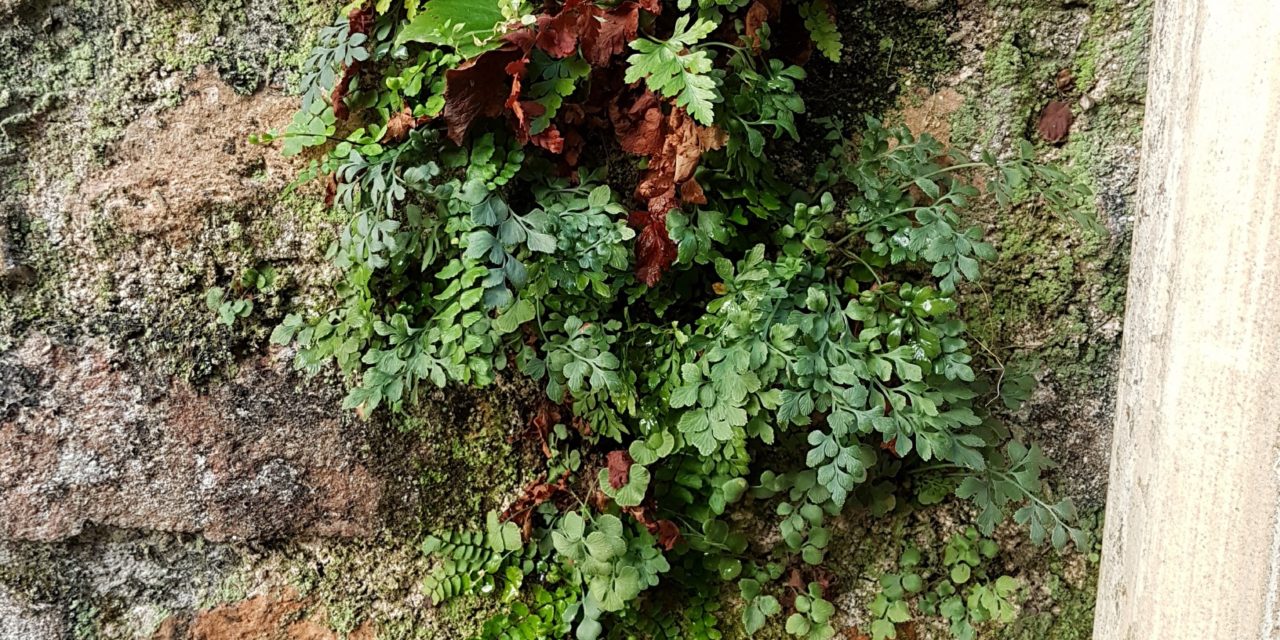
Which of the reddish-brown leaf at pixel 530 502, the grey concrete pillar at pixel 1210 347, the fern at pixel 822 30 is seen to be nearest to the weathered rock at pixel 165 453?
the reddish-brown leaf at pixel 530 502

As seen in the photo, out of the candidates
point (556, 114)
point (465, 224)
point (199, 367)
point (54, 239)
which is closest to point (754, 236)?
point (556, 114)

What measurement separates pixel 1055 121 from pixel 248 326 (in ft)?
6.43

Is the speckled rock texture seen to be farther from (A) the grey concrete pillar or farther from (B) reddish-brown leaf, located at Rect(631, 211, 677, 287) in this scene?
(B) reddish-brown leaf, located at Rect(631, 211, 677, 287)

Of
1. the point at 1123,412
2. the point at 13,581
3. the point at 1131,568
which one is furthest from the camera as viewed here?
the point at 13,581

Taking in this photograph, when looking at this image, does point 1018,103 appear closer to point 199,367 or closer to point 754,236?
point 754,236

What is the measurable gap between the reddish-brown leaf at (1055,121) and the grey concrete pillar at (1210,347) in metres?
0.20

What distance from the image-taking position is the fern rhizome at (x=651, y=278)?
1.74 metres

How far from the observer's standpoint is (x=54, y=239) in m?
1.95

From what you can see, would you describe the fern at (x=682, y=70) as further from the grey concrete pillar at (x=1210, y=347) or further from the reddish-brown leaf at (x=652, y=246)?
the grey concrete pillar at (x=1210, y=347)

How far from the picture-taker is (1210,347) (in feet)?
4.94

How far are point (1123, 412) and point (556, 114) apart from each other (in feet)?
4.69

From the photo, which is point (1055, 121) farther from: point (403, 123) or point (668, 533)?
point (403, 123)

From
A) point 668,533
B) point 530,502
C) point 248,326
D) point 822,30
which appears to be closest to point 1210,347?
point 822,30

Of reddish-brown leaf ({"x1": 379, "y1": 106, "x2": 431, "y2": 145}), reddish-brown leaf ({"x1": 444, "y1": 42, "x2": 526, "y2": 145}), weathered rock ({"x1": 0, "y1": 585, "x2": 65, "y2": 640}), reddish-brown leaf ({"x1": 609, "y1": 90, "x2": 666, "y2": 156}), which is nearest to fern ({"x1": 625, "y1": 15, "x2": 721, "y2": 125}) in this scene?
reddish-brown leaf ({"x1": 609, "y1": 90, "x2": 666, "y2": 156})
